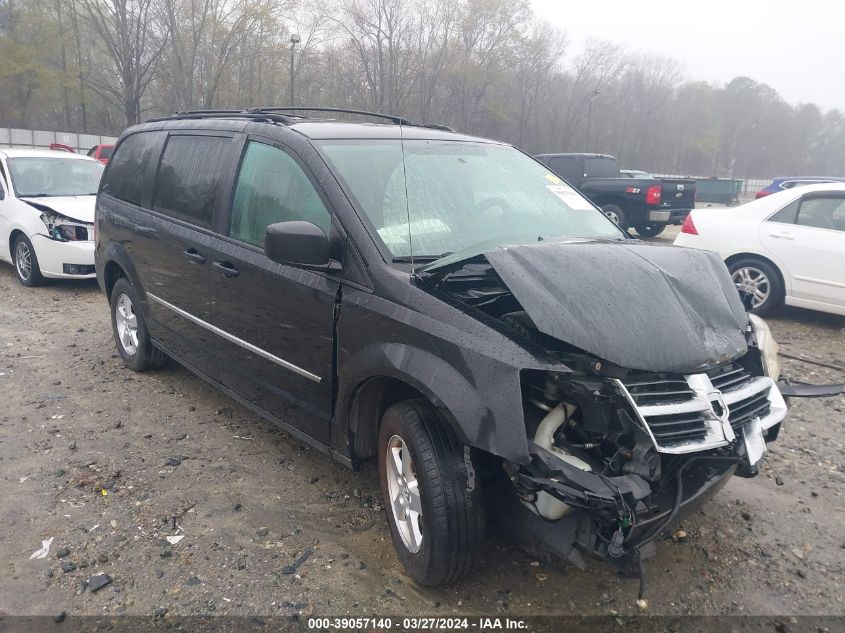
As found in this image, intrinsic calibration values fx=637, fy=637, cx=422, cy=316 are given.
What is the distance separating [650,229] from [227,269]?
44.0 ft

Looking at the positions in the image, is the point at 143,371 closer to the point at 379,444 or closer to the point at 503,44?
the point at 379,444

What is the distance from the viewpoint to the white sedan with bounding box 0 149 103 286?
8.02 meters

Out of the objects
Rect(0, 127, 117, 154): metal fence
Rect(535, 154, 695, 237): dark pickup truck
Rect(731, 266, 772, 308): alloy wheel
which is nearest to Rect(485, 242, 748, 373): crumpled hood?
Rect(731, 266, 772, 308): alloy wheel

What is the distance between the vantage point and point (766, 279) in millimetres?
7465

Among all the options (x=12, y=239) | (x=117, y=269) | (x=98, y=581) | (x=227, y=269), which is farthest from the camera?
(x=12, y=239)

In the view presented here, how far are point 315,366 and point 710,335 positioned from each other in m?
1.81

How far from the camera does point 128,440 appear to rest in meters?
4.14

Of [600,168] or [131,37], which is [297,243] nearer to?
[600,168]

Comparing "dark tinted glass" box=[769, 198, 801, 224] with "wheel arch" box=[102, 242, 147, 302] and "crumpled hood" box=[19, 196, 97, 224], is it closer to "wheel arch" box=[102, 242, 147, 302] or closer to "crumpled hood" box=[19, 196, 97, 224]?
"wheel arch" box=[102, 242, 147, 302]

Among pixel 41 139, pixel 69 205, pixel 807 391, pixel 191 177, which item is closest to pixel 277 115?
pixel 191 177

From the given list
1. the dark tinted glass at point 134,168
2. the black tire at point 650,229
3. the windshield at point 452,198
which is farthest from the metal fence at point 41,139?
the windshield at point 452,198

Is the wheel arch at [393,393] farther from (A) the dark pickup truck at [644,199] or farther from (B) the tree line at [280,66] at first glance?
(B) the tree line at [280,66]

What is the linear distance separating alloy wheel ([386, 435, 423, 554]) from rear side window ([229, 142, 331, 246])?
1.09 meters

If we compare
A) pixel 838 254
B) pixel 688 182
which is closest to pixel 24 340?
pixel 838 254
